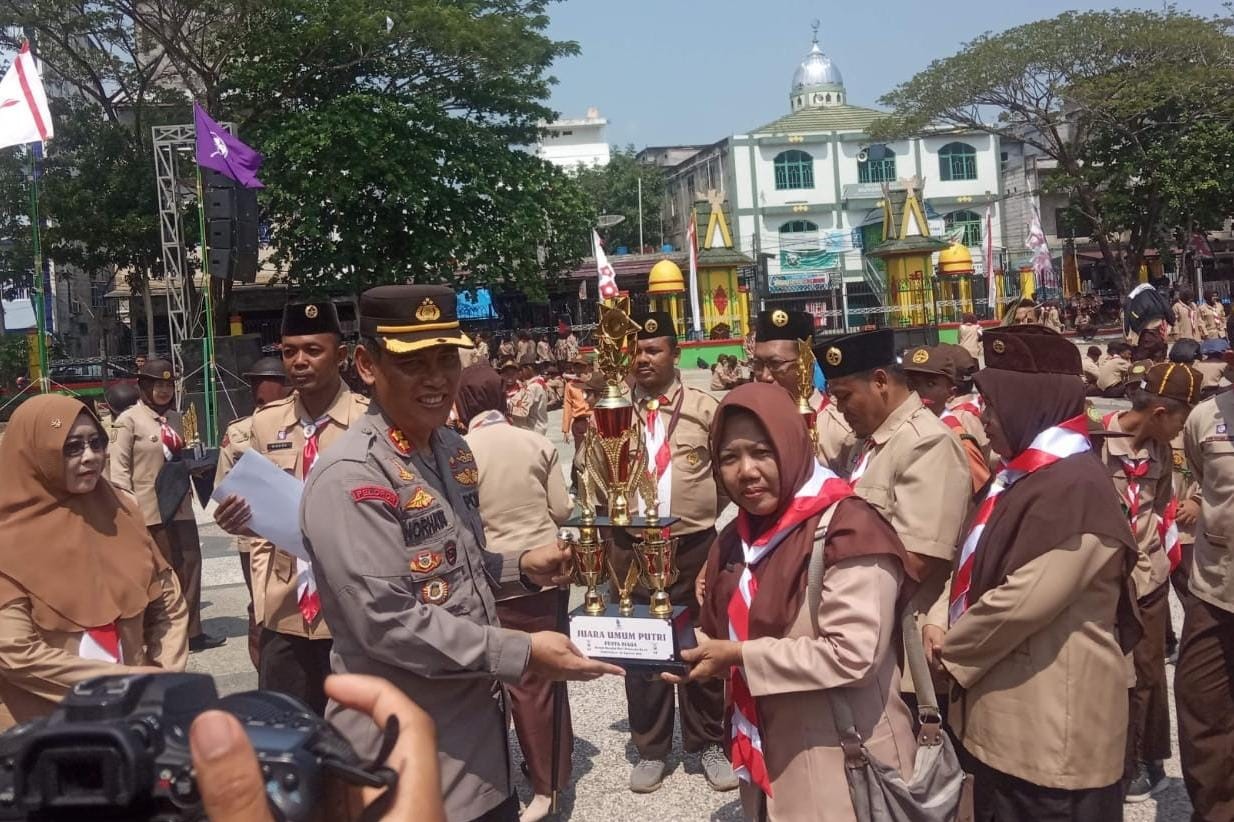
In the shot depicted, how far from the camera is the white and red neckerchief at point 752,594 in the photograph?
2.91 m

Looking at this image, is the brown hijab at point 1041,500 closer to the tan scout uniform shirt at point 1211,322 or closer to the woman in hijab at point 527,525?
the woman in hijab at point 527,525

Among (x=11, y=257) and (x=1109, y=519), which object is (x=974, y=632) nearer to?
(x=1109, y=519)

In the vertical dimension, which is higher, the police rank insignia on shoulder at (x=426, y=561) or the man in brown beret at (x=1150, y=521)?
the police rank insignia on shoulder at (x=426, y=561)

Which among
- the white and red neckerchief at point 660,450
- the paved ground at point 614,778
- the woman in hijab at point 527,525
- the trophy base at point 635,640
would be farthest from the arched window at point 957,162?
the trophy base at point 635,640

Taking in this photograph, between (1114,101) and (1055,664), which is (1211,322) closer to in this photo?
(1114,101)

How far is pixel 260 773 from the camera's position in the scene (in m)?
1.16

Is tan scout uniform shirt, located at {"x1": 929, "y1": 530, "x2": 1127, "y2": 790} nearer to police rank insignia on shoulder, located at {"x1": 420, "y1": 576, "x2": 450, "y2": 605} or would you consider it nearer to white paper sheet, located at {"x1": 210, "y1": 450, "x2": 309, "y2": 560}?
police rank insignia on shoulder, located at {"x1": 420, "y1": 576, "x2": 450, "y2": 605}

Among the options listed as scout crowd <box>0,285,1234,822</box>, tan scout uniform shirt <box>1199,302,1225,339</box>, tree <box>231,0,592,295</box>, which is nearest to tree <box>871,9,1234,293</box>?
tan scout uniform shirt <box>1199,302,1225,339</box>

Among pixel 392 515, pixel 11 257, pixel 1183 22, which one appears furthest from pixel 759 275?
pixel 392 515

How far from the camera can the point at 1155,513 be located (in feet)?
18.1

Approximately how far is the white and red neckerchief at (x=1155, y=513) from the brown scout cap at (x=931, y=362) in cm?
78

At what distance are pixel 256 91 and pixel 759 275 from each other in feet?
62.8

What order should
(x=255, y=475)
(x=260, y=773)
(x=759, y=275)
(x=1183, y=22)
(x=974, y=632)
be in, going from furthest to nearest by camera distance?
(x=759, y=275)
(x=1183, y=22)
(x=255, y=475)
(x=974, y=632)
(x=260, y=773)

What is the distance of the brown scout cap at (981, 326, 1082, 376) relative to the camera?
11.6 ft
